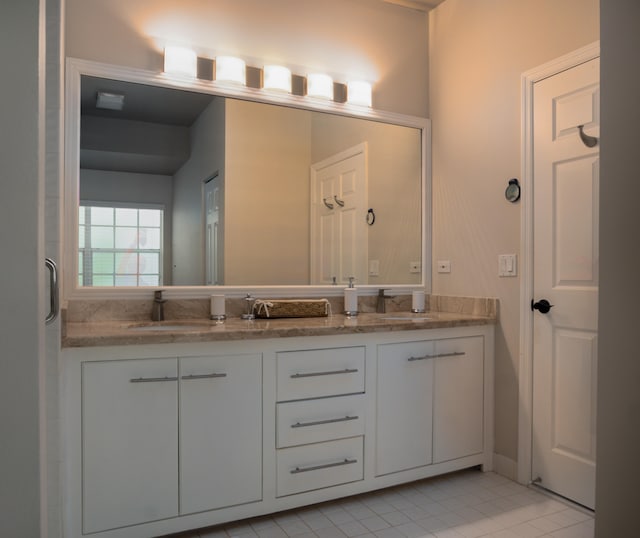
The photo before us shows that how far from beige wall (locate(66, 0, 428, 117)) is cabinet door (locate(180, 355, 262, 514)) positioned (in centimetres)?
150

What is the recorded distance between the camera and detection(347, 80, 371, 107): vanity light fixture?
2951 mm

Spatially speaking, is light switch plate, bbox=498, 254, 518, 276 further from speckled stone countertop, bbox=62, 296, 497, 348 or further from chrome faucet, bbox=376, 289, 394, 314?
chrome faucet, bbox=376, 289, 394, 314

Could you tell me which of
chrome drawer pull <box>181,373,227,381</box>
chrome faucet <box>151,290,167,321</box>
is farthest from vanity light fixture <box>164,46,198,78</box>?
chrome drawer pull <box>181,373,227,381</box>

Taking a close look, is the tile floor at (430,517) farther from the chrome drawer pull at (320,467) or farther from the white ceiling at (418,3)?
the white ceiling at (418,3)

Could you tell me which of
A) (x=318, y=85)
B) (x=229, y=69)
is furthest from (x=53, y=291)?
(x=318, y=85)

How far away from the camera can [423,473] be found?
2.50m

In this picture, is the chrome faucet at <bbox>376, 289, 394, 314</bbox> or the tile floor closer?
the tile floor

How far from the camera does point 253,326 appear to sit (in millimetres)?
2209

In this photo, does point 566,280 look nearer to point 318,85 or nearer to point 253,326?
point 253,326

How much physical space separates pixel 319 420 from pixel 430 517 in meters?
0.63

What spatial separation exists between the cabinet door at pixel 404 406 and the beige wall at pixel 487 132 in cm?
47

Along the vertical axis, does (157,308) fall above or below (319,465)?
above

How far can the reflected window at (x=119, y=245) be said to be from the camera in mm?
2363
